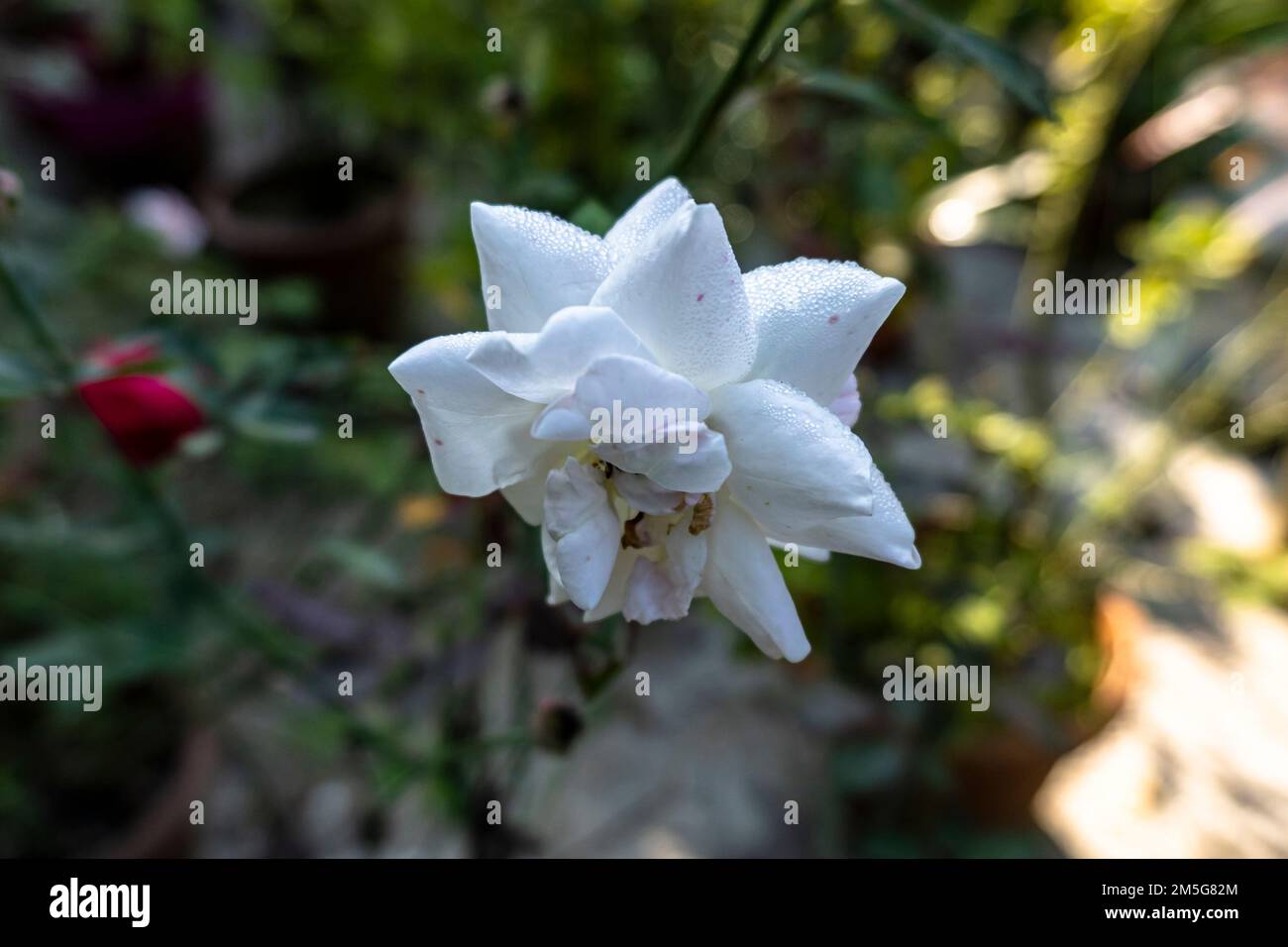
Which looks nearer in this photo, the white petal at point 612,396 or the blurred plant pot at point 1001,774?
the white petal at point 612,396

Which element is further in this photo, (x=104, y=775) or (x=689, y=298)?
(x=104, y=775)

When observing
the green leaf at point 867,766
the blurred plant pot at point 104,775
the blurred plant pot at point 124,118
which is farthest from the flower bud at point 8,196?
the blurred plant pot at point 124,118

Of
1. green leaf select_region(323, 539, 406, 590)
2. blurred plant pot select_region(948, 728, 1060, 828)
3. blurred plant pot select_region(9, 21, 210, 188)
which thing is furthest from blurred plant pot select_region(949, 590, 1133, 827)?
blurred plant pot select_region(9, 21, 210, 188)

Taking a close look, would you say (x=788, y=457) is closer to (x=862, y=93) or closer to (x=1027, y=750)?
(x=862, y=93)

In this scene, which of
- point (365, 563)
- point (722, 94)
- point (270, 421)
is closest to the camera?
point (722, 94)

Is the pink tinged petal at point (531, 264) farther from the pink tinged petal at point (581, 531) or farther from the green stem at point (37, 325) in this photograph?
the green stem at point (37, 325)

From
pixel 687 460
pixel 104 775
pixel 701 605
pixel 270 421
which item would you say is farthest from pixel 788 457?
pixel 104 775

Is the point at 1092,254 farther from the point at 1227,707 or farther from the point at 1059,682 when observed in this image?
the point at 1227,707
